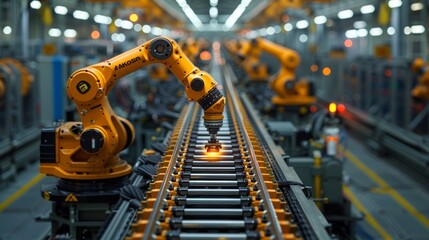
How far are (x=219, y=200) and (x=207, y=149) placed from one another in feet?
5.81

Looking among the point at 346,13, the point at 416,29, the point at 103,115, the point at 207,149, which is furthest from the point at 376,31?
the point at 103,115

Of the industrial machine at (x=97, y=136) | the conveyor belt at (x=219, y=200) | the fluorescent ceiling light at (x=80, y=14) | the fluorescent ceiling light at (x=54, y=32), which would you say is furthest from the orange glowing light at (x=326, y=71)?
the industrial machine at (x=97, y=136)

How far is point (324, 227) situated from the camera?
435cm

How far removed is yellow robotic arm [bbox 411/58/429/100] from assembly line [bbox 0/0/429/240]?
0.12 feet

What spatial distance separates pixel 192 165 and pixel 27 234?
10.8 feet

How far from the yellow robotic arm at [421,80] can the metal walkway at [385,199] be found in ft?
5.34

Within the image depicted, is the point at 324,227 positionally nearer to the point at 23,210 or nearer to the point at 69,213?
the point at 69,213

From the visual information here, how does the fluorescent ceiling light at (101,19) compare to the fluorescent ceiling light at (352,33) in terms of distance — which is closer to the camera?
the fluorescent ceiling light at (101,19)

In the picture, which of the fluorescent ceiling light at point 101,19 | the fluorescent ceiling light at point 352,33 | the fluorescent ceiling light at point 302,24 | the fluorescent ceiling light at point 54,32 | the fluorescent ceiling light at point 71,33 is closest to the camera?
the fluorescent ceiling light at point 54,32

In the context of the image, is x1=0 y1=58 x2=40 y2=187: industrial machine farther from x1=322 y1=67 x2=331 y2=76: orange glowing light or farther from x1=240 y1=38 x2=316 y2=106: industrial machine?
x1=322 y1=67 x2=331 y2=76: orange glowing light

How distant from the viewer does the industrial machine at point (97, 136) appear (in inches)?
247

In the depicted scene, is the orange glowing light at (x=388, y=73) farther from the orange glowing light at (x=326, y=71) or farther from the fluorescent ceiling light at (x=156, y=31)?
the fluorescent ceiling light at (x=156, y=31)

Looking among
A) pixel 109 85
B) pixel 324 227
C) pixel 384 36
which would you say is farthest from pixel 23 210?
pixel 384 36

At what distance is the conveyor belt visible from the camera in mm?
4355
